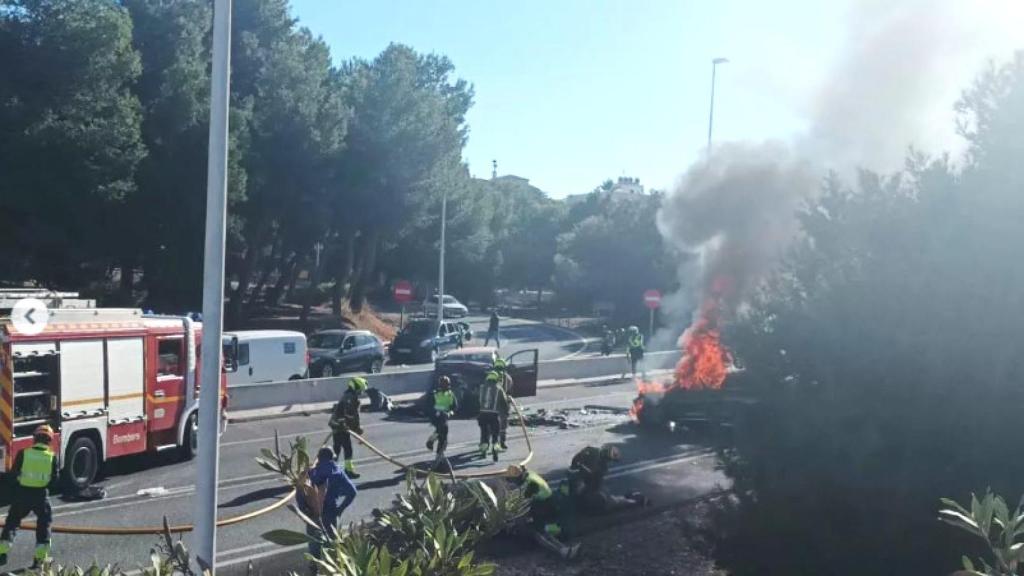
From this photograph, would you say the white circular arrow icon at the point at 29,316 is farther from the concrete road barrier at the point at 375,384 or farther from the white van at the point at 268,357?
the white van at the point at 268,357

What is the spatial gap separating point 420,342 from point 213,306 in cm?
2808

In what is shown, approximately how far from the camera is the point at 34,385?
12.4m

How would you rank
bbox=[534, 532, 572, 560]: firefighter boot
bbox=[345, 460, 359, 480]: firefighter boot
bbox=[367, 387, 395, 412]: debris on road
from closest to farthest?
bbox=[534, 532, 572, 560]: firefighter boot
bbox=[345, 460, 359, 480]: firefighter boot
bbox=[367, 387, 395, 412]: debris on road

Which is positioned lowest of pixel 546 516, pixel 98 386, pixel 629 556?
pixel 629 556

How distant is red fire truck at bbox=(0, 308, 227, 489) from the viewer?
12.2 m

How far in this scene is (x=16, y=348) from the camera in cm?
1211

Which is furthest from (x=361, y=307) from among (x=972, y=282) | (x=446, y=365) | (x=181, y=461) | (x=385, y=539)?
(x=385, y=539)

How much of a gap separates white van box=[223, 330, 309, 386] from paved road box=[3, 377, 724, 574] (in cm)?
256

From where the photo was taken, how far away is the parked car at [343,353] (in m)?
28.3

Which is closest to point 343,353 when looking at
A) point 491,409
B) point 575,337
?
point 491,409

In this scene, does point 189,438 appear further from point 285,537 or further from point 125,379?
point 285,537

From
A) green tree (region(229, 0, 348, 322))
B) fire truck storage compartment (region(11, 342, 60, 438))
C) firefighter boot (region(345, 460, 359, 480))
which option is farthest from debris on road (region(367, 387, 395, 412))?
green tree (region(229, 0, 348, 322))

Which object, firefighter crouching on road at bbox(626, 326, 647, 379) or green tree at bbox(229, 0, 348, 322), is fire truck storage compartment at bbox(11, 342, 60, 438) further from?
green tree at bbox(229, 0, 348, 322)

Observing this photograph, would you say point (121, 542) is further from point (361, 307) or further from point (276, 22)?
point (361, 307)
